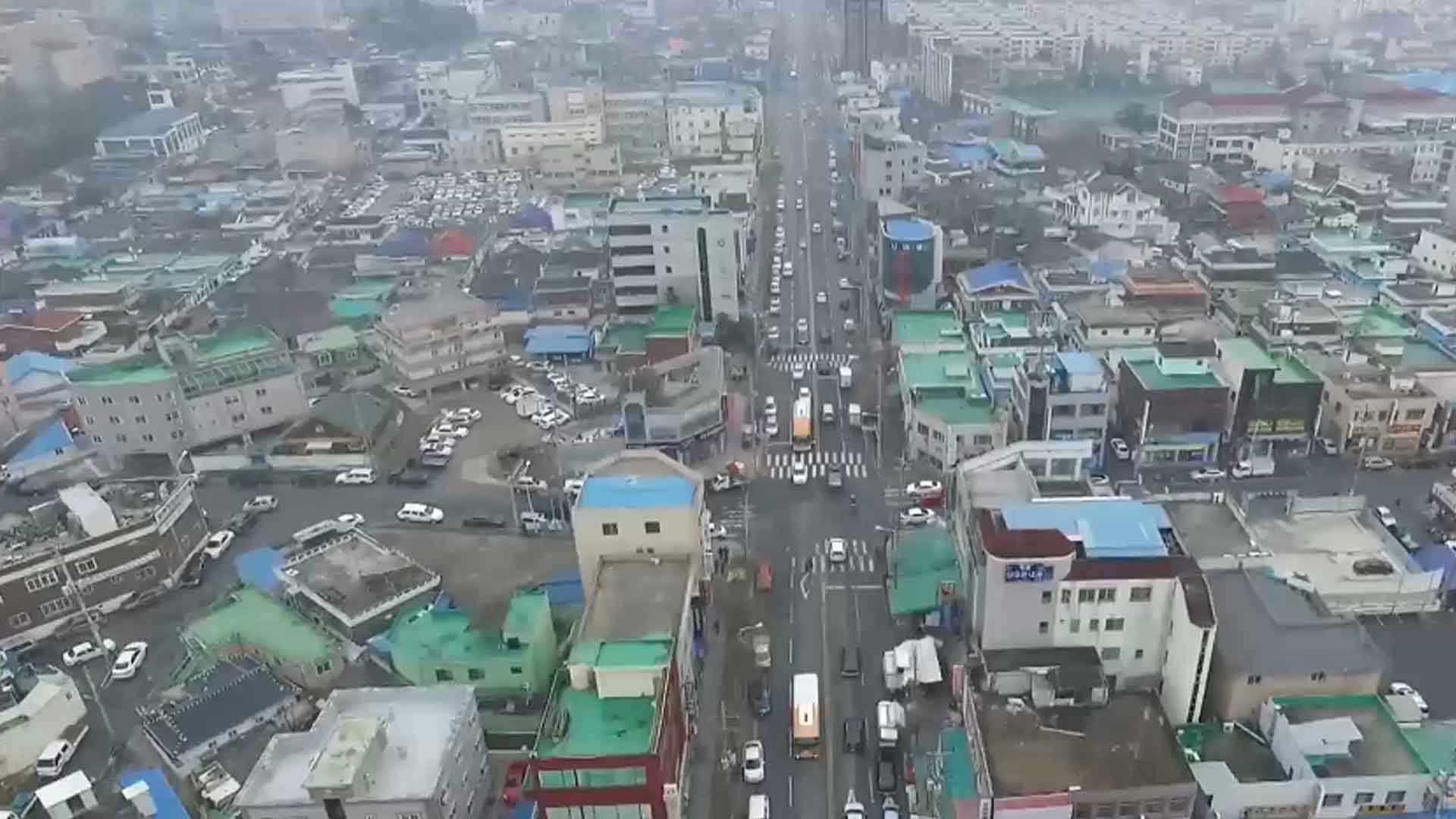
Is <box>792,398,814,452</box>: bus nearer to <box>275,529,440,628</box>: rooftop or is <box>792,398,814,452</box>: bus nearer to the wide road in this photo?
the wide road

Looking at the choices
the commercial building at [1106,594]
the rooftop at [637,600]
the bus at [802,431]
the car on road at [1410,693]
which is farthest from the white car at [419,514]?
the car on road at [1410,693]

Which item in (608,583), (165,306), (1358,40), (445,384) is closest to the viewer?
(608,583)

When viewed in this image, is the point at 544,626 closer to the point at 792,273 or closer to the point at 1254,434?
the point at 1254,434

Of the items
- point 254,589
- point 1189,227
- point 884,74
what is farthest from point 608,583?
point 884,74

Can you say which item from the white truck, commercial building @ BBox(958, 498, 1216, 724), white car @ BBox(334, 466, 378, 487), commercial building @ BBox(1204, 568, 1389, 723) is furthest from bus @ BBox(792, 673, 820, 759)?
white car @ BBox(334, 466, 378, 487)

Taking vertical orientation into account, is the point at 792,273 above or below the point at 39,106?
below
